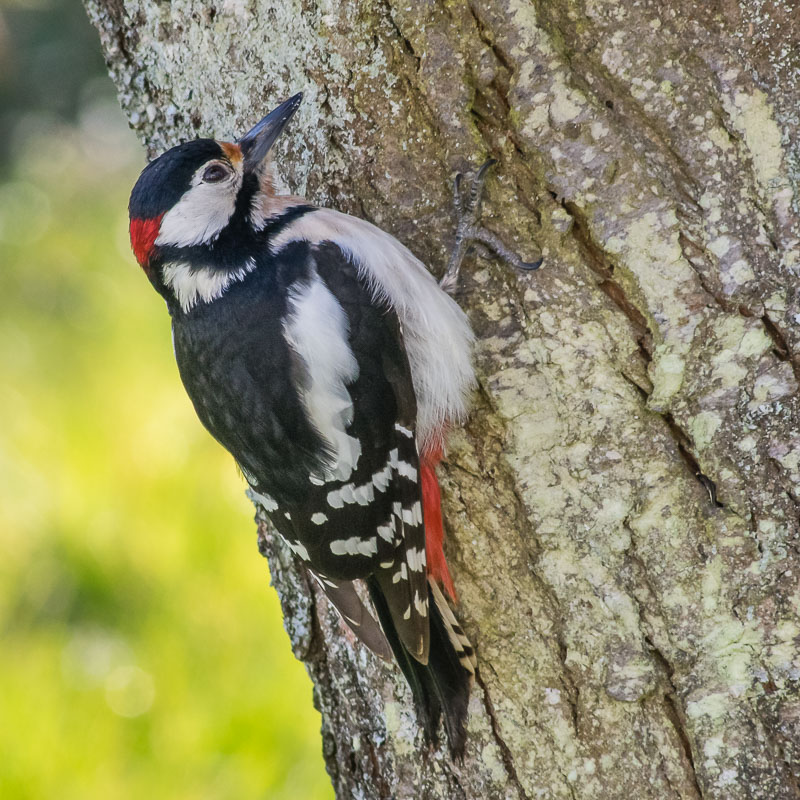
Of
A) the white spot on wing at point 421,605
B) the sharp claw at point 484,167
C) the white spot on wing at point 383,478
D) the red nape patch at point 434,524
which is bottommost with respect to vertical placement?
the white spot on wing at point 421,605

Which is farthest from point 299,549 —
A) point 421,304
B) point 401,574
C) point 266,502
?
point 421,304

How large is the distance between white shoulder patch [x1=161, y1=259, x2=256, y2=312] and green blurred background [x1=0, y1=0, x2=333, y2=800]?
1.57 m

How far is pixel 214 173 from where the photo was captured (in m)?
2.06

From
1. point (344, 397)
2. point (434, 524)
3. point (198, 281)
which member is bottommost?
point (434, 524)

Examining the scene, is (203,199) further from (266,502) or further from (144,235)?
(266,502)

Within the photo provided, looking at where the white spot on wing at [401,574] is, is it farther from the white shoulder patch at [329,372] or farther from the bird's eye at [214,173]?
the bird's eye at [214,173]

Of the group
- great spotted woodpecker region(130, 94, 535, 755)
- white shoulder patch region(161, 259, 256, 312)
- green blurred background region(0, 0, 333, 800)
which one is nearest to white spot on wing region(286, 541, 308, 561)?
great spotted woodpecker region(130, 94, 535, 755)

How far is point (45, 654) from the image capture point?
3439 mm

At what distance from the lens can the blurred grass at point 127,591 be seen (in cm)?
300

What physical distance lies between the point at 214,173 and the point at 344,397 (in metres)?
0.58

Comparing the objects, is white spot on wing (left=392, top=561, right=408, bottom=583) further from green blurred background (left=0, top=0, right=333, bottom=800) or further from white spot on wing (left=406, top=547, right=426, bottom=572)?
green blurred background (left=0, top=0, right=333, bottom=800)

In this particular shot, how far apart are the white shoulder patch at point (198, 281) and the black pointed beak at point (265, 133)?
8.9 inches

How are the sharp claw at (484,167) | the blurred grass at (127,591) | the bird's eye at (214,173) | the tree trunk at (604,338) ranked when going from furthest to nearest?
the blurred grass at (127,591), the bird's eye at (214,173), the sharp claw at (484,167), the tree trunk at (604,338)

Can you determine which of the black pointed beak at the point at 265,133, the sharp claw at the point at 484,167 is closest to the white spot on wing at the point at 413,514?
the sharp claw at the point at 484,167
